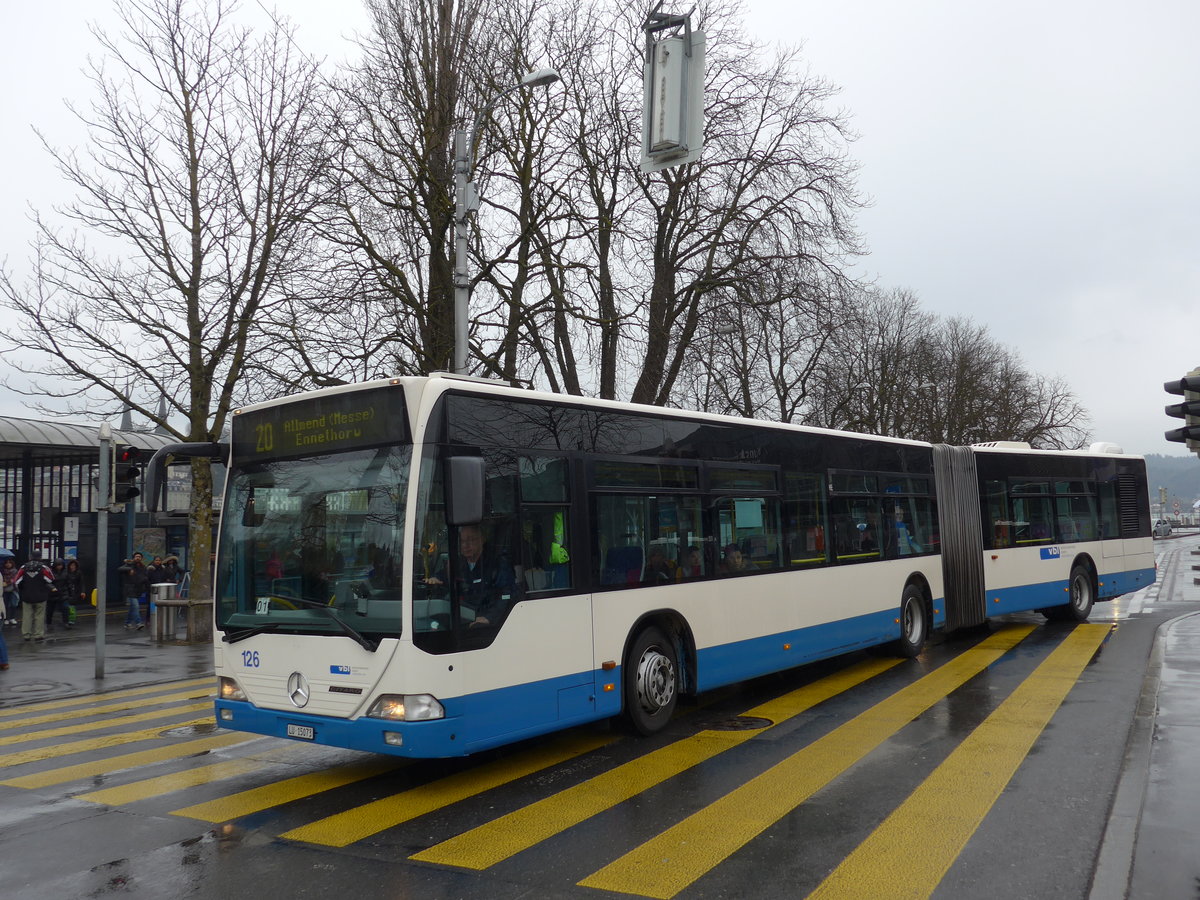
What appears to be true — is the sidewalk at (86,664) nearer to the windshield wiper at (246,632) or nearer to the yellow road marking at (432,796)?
the windshield wiper at (246,632)

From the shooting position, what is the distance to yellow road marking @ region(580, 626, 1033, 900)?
510 centimetres

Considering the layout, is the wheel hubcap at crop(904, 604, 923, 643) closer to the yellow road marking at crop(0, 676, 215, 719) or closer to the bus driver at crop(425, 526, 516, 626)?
the bus driver at crop(425, 526, 516, 626)

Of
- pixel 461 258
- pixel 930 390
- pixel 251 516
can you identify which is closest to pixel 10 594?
pixel 461 258

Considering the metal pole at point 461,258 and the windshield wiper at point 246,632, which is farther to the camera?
the metal pole at point 461,258

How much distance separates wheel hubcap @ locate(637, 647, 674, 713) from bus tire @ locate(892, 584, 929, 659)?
539 cm

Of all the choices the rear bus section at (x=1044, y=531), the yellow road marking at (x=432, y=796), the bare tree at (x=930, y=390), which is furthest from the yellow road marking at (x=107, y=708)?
the bare tree at (x=930, y=390)

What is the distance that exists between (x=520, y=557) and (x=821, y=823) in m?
2.75

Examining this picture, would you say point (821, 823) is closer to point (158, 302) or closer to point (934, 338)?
point (158, 302)

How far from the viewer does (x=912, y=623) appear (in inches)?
527

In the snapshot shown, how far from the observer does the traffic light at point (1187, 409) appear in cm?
845

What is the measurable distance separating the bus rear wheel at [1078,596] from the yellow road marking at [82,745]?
13532 millimetres

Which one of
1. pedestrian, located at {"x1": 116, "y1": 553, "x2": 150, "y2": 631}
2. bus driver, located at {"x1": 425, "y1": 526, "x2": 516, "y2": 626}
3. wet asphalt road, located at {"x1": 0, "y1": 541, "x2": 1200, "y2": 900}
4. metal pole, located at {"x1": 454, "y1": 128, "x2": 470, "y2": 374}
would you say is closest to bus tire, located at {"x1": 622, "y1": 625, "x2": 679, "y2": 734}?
wet asphalt road, located at {"x1": 0, "y1": 541, "x2": 1200, "y2": 900}

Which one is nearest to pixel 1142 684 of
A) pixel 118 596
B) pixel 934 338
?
pixel 118 596

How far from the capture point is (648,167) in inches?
304
